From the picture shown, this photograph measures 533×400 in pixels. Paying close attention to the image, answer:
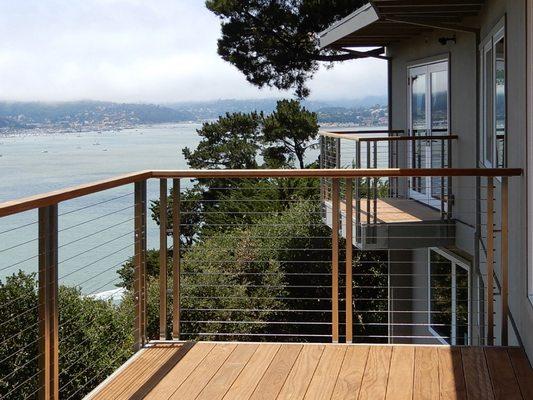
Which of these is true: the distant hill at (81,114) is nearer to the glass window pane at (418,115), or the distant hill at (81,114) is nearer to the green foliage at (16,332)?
the green foliage at (16,332)

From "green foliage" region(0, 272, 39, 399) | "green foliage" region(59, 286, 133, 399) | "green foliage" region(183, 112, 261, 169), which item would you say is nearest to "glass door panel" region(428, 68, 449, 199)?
"green foliage" region(59, 286, 133, 399)

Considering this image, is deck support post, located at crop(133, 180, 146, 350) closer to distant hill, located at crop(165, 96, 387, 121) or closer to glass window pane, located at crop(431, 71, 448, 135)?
glass window pane, located at crop(431, 71, 448, 135)

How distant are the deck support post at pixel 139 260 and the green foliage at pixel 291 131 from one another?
66.2 ft

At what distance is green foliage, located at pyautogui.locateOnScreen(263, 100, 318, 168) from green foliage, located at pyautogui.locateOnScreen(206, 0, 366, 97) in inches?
141

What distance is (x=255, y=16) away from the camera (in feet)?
68.3

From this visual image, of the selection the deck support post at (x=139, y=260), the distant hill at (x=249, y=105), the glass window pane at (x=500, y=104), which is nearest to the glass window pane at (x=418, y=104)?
the glass window pane at (x=500, y=104)

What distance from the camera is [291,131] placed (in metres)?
25.3

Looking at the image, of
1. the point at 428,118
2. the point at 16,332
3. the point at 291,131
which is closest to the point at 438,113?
the point at 428,118

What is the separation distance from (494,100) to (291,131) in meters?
17.3

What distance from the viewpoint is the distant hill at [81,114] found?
3659 centimetres

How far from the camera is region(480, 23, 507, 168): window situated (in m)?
7.25

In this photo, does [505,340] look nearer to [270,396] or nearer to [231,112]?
[270,396]

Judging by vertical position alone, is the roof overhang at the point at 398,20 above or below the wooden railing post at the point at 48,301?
above

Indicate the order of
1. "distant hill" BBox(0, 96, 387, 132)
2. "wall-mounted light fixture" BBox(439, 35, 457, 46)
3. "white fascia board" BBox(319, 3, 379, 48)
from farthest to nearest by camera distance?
"distant hill" BBox(0, 96, 387, 132) → "wall-mounted light fixture" BBox(439, 35, 457, 46) → "white fascia board" BBox(319, 3, 379, 48)
